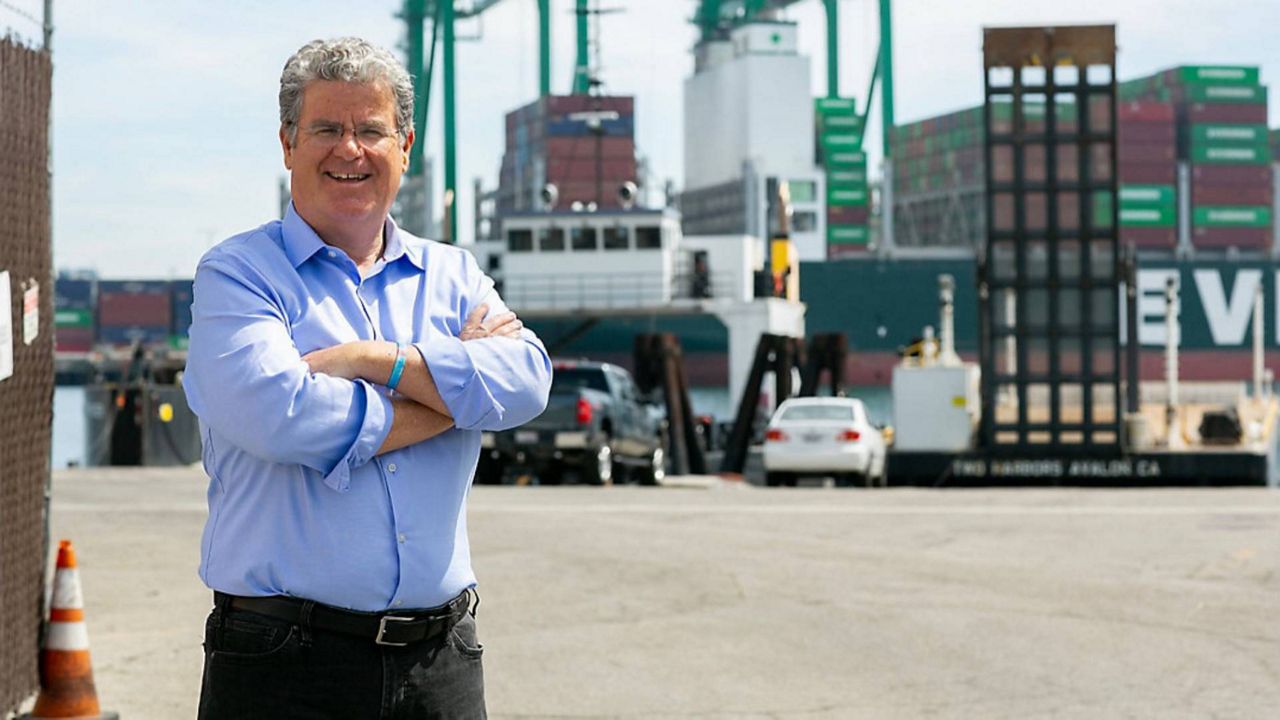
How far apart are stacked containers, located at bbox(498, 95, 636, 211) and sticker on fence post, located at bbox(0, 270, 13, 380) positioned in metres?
54.7

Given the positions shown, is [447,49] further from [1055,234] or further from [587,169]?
[1055,234]

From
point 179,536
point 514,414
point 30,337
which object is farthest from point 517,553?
point 514,414

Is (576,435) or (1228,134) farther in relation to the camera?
(1228,134)

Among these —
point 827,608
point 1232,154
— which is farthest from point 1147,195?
point 827,608

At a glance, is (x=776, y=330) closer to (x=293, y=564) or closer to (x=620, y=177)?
(x=620, y=177)

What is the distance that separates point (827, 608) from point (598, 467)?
1291cm

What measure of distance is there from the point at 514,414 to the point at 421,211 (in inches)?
4405

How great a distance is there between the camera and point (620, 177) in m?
75.3

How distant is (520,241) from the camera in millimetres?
55281

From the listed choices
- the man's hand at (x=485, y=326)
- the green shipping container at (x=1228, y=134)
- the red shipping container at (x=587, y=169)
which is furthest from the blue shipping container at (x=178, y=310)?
the man's hand at (x=485, y=326)

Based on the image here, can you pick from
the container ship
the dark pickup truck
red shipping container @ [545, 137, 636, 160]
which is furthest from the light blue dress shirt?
red shipping container @ [545, 137, 636, 160]

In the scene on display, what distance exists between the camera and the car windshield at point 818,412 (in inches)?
1032

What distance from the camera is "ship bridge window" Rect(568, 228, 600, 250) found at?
54906 mm

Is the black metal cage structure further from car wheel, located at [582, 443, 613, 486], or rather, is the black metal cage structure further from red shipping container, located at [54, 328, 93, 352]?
red shipping container, located at [54, 328, 93, 352]
